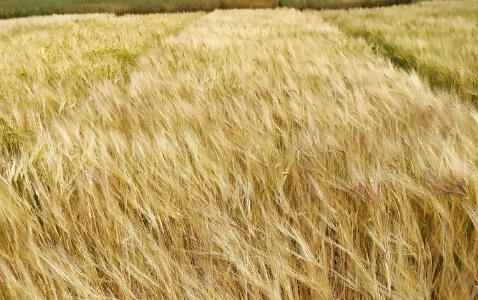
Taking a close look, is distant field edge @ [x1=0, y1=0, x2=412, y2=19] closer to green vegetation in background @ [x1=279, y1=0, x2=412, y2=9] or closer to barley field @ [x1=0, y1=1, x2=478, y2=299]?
green vegetation in background @ [x1=279, y1=0, x2=412, y2=9]

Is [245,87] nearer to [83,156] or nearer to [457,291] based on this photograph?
[83,156]

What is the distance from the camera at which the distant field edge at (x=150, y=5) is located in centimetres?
1773

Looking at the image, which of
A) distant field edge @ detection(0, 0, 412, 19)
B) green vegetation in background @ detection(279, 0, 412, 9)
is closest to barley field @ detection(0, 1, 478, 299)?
green vegetation in background @ detection(279, 0, 412, 9)

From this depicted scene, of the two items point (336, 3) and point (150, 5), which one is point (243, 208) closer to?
point (336, 3)

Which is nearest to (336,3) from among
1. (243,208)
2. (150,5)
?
(150,5)

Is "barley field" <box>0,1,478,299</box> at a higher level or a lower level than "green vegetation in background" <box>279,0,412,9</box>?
lower

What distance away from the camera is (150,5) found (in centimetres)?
1934

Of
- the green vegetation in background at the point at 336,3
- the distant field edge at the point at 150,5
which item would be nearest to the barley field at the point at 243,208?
the green vegetation in background at the point at 336,3

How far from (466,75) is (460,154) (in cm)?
108

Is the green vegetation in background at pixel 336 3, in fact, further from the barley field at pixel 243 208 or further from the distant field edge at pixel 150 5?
the barley field at pixel 243 208

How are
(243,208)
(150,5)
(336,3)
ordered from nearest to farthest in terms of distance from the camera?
(243,208) < (336,3) < (150,5)

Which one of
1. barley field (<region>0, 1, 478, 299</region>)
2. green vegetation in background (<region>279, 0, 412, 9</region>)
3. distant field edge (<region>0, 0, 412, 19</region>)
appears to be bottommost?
barley field (<region>0, 1, 478, 299</region>)

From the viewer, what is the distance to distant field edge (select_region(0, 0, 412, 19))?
58.2ft

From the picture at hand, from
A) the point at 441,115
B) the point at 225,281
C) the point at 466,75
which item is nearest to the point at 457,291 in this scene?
the point at 225,281
